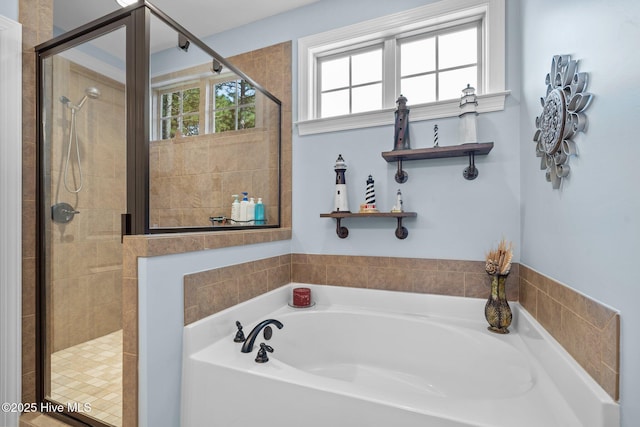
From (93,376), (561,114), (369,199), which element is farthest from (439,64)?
(93,376)

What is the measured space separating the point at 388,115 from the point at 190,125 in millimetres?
1237

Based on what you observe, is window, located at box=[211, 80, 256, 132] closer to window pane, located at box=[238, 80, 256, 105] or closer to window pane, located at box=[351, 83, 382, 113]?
window pane, located at box=[238, 80, 256, 105]

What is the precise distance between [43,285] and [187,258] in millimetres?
941

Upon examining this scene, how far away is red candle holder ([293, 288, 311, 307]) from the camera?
1918 millimetres

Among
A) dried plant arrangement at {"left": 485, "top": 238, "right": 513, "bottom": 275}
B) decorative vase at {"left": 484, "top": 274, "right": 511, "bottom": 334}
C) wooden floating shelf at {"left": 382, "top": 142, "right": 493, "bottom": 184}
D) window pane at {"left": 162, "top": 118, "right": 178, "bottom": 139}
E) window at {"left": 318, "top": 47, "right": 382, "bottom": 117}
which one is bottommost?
decorative vase at {"left": 484, "top": 274, "right": 511, "bottom": 334}

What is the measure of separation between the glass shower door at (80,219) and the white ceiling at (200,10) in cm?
102

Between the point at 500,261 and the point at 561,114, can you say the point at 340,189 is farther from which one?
the point at 561,114

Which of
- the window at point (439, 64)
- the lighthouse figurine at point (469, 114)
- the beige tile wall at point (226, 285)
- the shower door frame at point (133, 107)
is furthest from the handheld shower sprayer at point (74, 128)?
the lighthouse figurine at point (469, 114)

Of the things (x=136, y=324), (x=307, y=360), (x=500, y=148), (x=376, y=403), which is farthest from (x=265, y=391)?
(x=500, y=148)

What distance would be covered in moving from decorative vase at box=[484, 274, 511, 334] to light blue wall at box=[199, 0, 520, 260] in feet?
0.74

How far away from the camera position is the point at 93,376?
141 centimetres

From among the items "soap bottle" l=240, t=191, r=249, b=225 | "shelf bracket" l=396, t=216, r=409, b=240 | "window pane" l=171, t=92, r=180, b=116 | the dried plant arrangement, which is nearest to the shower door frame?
"window pane" l=171, t=92, r=180, b=116

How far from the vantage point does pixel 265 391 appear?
3.50ft

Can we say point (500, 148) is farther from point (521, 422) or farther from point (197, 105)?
point (197, 105)
